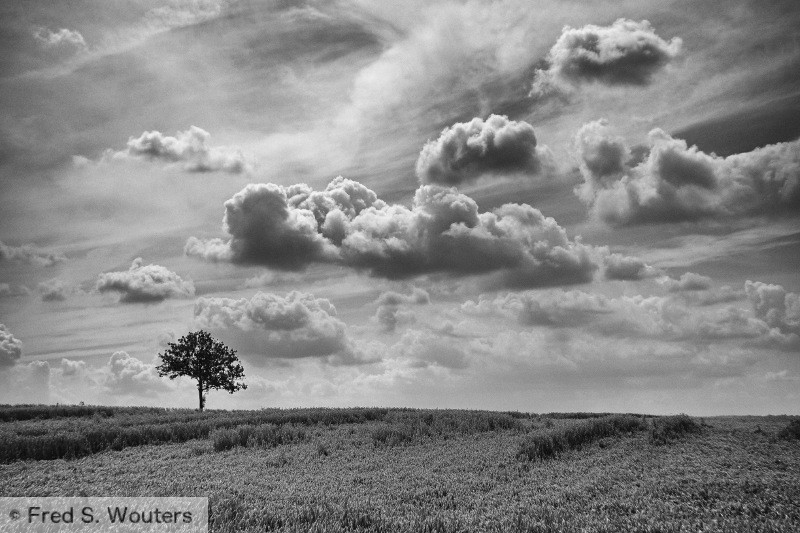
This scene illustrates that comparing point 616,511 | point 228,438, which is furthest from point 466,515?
point 228,438

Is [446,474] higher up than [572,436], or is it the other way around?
[572,436]

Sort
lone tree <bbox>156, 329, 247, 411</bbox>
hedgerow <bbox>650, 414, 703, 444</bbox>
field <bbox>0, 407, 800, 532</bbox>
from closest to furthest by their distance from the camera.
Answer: field <bbox>0, 407, 800, 532</bbox> → hedgerow <bbox>650, 414, 703, 444</bbox> → lone tree <bbox>156, 329, 247, 411</bbox>

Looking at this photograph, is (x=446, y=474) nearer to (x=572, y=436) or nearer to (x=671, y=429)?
(x=572, y=436)

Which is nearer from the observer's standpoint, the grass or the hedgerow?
the grass

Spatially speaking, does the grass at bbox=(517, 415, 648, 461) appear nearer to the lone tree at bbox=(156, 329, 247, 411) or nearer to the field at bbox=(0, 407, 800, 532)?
the field at bbox=(0, 407, 800, 532)

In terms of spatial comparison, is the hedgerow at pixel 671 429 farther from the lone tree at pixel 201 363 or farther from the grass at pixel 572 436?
the lone tree at pixel 201 363

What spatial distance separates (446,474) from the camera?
580 inches

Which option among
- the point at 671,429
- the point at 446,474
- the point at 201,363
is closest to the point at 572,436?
the point at 671,429

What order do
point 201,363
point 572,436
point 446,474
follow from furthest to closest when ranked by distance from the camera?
1. point 201,363
2. point 572,436
3. point 446,474

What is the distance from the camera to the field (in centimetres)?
988

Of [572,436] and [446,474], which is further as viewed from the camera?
[572,436]

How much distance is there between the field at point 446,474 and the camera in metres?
9.88

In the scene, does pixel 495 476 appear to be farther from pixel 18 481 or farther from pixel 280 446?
pixel 18 481

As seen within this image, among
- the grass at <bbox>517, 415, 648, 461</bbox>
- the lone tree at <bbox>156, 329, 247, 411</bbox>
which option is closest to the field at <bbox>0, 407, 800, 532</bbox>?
the grass at <bbox>517, 415, 648, 461</bbox>
